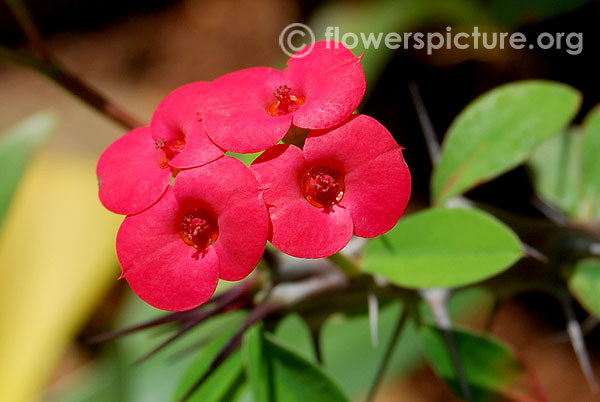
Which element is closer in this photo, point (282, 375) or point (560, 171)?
point (282, 375)

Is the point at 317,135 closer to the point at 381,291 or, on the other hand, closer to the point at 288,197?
the point at 288,197

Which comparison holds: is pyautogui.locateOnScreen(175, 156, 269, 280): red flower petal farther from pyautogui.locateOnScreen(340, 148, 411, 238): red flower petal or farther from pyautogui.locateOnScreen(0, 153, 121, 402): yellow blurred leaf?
pyautogui.locateOnScreen(0, 153, 121, 402): yellow blurred leaf

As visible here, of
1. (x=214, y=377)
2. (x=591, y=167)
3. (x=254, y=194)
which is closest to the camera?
(x=254, y=194)

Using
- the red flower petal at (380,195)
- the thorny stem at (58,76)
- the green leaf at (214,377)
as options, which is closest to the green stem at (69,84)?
the thorny stem at (58,76)

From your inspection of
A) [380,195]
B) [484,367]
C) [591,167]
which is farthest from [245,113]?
[591,167]

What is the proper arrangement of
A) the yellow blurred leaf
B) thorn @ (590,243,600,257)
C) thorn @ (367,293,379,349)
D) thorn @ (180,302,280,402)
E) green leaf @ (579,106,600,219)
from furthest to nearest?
the yellow blurred leaf
green leaf @ (579,106,600,219)
thorn @ (590,243,600,257)
thorn @ (367,293,379,349)
thorn @ (180,302,280,402)

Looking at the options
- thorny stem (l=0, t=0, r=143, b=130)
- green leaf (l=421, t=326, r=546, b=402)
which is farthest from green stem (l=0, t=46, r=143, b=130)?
green leaf (l=421, t=326, r=546, b=402)

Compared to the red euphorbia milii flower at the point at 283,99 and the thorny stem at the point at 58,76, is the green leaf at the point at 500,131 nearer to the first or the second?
the red euphorbia milii flower at the point at 283,99

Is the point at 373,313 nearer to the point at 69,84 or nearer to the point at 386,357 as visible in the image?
the point at 386,357
